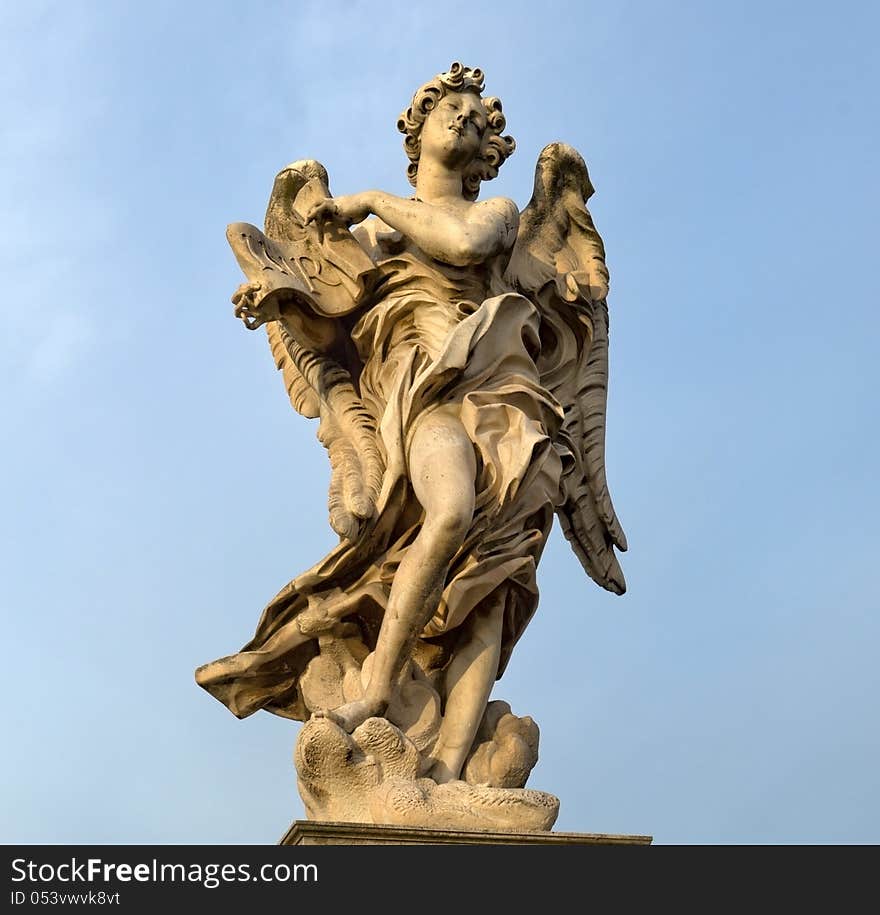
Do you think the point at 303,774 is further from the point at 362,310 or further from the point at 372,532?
the point at 362,310

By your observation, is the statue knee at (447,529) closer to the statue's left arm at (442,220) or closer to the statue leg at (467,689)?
the statue leg at (467,689)

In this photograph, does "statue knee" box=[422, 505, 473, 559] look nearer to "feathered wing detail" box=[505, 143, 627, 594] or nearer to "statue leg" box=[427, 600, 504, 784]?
"statue leg" box=[427, 600, 504, 784]

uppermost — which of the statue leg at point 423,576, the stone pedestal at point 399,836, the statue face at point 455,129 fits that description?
the statue face at point 455,129

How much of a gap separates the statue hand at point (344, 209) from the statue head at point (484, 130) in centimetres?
50

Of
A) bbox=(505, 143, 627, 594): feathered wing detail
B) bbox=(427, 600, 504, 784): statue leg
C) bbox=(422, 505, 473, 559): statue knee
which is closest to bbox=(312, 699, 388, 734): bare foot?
bbox=(427, 600, 504, 784): statue leg

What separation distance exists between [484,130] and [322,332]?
4.25 feet

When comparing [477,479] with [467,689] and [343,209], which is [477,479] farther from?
[343,209]

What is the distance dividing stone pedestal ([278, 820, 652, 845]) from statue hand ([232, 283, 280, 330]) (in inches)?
99.3

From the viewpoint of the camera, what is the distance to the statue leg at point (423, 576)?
29.3ft

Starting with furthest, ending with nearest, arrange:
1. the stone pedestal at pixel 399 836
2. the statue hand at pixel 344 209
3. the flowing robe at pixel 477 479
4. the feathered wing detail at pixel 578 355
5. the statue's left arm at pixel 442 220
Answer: the feathered wing detail at pixel 578 355, the statue hand at pixel 344 209, the statue's left arm at pixel 442 220, the flowing robe at pixel 477 479, the stone pedestal at pixel 399 836

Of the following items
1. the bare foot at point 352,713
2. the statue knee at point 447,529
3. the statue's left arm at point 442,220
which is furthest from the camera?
the statue's left arm at point 442,220

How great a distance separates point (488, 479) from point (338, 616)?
0.94 meters

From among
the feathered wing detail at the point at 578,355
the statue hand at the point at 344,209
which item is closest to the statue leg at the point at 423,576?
the feathered wing detail at the point at 578,355

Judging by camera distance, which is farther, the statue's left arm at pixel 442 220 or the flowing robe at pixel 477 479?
the statue's left arm at pixel 442 220
